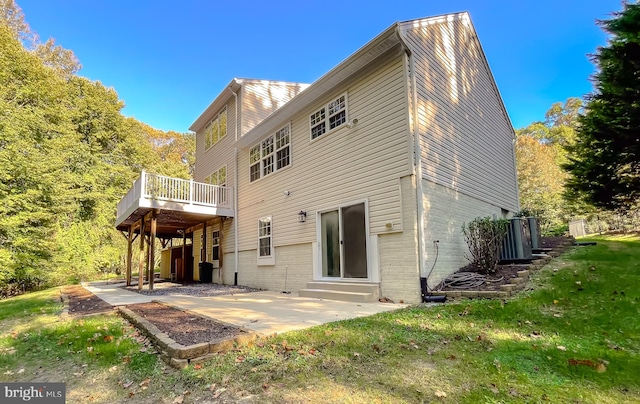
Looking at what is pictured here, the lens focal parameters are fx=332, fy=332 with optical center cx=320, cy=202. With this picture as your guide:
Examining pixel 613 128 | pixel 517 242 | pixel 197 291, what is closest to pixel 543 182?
pixel 613 128

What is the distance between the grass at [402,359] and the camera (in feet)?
8.36

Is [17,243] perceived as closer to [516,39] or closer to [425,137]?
[425,137]

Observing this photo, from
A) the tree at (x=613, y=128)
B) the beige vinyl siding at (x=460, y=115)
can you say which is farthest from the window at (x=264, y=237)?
the tree at (x=613, y=128)

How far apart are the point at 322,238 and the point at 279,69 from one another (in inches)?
533

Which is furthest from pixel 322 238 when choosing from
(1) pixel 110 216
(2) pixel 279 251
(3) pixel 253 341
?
(1) pixel 110 216

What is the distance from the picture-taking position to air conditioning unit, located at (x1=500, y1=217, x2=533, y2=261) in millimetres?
7512

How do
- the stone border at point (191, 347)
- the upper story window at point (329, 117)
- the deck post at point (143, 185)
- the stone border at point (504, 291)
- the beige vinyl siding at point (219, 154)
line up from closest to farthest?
the stone border at point (191, 347) → the stone border at point (504, 291) → the upper story window at point (329, 117) → the deck post at point (143, 185) → the beige vinyl siding at point (219, 154)

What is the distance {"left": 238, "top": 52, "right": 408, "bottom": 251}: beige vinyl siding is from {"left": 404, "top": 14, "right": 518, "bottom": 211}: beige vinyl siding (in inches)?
23.4

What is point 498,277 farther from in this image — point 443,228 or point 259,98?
point 259,98

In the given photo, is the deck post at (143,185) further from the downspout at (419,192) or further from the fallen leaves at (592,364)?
the fallen leaves at (592,364)

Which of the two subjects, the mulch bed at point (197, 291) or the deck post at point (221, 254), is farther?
the deck post at point (221, 254)

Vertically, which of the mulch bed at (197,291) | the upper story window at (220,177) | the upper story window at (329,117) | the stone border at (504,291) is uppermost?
the upper story window at (329,117)

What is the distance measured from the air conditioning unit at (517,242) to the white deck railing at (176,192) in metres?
9.43

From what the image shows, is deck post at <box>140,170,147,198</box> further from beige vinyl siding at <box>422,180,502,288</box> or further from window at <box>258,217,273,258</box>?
beige vinyl siding at <box>422,180,502,288</box>
